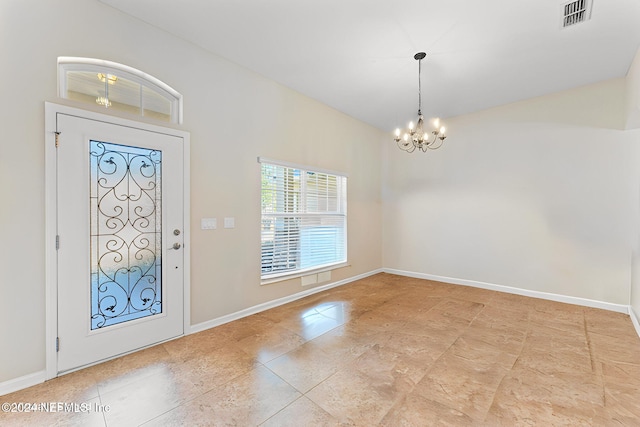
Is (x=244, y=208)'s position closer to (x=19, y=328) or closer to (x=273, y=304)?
(x=273, y=304)

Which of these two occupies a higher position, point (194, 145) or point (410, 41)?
point (410, 41)

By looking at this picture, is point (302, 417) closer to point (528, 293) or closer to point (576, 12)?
point (576, 12)

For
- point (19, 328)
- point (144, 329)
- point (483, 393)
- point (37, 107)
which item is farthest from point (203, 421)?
point (37, 107)

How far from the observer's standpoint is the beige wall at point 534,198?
3611mm

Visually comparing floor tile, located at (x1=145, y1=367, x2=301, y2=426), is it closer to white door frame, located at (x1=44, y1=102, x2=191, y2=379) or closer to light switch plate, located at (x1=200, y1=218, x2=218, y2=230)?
white door frame, located at (x1=44, y1=102, x2=191, y2=379)

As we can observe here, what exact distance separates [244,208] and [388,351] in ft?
7.71

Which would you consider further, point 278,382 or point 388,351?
point 388,351

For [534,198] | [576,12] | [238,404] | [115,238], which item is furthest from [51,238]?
[534,198]

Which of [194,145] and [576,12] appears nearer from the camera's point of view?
[576,12]

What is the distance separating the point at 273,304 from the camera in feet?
12.4

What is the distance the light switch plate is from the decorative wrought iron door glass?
43 cm

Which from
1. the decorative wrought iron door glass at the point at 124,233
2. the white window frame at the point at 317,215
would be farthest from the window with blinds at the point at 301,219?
the decorative wrought iron door glass at the point at 124,233

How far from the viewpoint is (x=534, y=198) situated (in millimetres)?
4195

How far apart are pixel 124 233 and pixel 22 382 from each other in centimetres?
128
